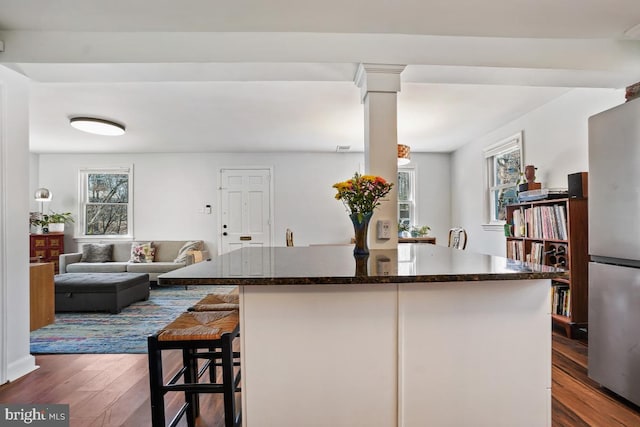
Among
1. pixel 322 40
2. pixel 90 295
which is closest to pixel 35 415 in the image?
pixel 90 295

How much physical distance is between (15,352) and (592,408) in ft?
12.3

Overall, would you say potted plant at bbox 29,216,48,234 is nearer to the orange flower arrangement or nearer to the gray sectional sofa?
the gray sectional sofa

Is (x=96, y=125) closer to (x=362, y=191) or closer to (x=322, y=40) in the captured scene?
(x=322, y=40)

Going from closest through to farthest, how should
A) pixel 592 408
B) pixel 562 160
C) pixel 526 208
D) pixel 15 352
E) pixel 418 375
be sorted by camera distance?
1. pixel 418 375
2. pixel 592 408
3. pixel 15 352
4. pixel 562 160
5. pixel 526 208

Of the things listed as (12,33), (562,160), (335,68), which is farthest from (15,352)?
(562,160)

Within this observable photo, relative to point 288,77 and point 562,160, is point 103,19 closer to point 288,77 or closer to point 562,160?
point 288,77

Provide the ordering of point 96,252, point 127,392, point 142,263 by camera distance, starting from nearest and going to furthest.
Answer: point 127,392, point 142,263, point 96,252

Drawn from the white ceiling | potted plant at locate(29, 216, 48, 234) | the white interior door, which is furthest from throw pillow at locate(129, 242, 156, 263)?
the white ceiling

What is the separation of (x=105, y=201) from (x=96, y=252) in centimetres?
109

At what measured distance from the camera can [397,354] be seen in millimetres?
1341

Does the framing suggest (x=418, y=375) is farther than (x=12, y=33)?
No

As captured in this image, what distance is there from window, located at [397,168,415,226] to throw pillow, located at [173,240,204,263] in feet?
12.4

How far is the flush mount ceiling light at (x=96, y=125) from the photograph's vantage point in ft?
12.8

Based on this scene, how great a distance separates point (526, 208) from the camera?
11.6 ft
